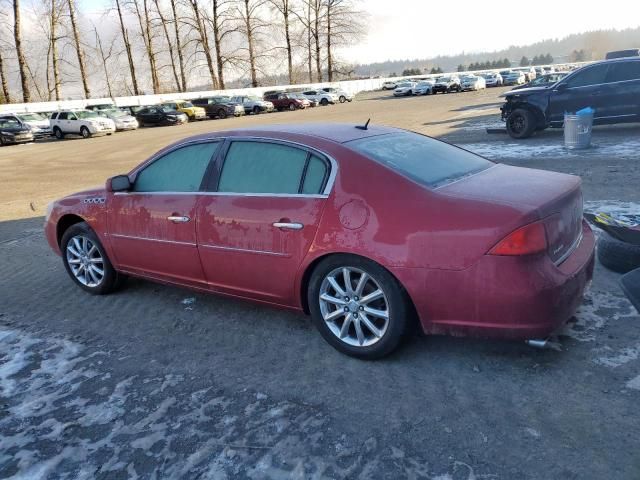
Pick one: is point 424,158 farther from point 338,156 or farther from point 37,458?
point 37,458

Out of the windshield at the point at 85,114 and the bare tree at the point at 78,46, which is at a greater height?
the bare tree at the point at 78,46

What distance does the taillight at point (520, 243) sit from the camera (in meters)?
2.84

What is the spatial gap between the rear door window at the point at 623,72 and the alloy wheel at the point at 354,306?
39.3 ft

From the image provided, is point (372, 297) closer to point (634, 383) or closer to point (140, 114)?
point (634, 383)

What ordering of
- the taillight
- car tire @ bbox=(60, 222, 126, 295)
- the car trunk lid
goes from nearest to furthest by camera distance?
1. the taillight
2. the car trunk lid
3. car tire @ bbox=(60, 222, 126, 295)

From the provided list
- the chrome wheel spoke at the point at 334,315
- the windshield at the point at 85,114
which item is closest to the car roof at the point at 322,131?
the chrome wheel spoke at the point at 334,315

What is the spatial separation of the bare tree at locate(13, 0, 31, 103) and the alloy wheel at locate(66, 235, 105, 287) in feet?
167

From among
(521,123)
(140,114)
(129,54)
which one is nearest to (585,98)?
(521,123)

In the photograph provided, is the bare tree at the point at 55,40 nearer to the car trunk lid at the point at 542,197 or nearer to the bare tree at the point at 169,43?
the bare tree at the point at 169,43

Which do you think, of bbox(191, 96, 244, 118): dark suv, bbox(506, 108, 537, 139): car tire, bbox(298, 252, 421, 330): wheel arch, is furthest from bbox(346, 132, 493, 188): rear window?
bbox(191, 96, 244, 118): dark suv

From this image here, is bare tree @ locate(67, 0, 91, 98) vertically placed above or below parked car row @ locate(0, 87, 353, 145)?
above

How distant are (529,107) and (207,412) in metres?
12.6

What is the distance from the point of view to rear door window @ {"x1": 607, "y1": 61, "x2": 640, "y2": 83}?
12297 millimetres

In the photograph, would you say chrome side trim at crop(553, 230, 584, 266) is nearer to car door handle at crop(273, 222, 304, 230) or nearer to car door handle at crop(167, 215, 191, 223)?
car door handle at crop(273, 222, 304, 230)
